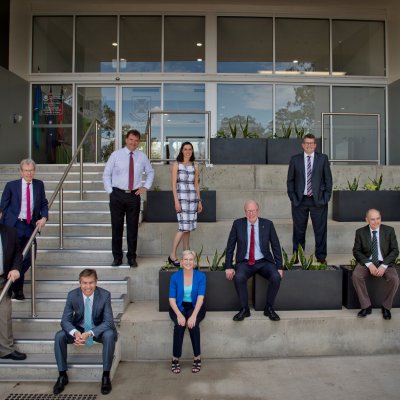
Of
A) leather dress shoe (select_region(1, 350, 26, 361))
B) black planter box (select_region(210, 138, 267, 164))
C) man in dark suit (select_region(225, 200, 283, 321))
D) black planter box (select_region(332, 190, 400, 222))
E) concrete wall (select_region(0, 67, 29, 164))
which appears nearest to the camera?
leather dress shoe (select_region(1, 350, 26, 361))

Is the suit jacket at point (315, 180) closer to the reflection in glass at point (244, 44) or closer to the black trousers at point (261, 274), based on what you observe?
the black trousers at point (261, 274)

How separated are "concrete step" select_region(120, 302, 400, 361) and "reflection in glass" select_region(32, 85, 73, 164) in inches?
332

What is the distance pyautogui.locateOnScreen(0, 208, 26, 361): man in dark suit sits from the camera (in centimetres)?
431

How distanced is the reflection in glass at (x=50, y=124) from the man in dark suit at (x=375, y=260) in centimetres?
913

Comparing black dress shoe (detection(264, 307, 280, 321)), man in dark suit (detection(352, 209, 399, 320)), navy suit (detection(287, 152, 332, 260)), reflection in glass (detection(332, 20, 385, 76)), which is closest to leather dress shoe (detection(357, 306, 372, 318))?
man in dark suit (detection(352, 209, 399, 320))

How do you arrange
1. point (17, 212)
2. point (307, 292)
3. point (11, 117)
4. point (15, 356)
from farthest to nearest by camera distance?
point (11, 117)
point (307, 292)
point (17, 212)
point (15, 356)

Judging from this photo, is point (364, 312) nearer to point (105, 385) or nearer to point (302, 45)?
point (105, 385)

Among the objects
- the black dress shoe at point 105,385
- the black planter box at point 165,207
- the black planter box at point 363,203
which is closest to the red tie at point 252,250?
the black dress shoe at point 105,385

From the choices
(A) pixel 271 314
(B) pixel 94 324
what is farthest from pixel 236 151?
(B) pixel 94 324

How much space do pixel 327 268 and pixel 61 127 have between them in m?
9.22

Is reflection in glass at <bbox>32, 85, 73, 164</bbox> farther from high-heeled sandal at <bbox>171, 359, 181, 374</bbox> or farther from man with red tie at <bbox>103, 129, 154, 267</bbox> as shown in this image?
high-heeled sandal at <bbox>171, 359, 181, 374</bbox>

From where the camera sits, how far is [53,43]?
12.5m

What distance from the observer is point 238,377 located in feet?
14.0

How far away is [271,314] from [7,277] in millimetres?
2726
